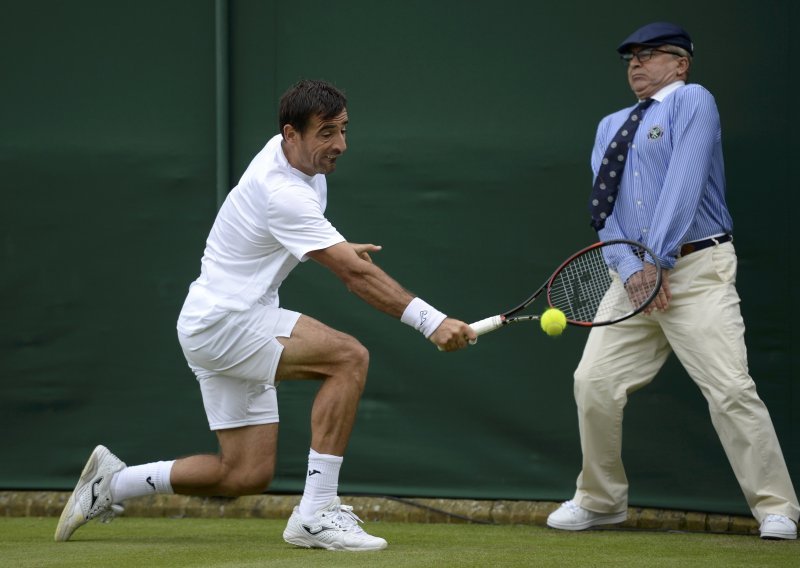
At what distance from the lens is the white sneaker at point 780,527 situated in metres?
4.91

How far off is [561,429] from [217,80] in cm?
204

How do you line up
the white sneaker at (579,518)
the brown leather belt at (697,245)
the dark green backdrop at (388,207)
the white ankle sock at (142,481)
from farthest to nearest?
the dark green backdrop at (388,207) → the white sneaker at (579,518) → the brown leather belt at (697,245) → the white ankle sock at (142,481)

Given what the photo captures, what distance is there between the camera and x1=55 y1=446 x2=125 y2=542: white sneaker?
494 cm

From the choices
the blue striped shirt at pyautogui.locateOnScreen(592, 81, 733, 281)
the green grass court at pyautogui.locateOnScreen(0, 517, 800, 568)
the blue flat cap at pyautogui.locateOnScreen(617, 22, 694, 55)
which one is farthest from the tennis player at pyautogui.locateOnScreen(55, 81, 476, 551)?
the blue flat cap at pyautogui.locateOnScreen(617, 22, 694, 55)

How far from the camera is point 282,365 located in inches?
185

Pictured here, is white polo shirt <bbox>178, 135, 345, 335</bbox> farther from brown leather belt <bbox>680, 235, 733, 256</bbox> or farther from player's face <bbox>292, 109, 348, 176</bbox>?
brown leather belt <bbox>680, 235, 733, 256</bbox>

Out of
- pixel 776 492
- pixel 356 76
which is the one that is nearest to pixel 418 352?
pixel 356 76

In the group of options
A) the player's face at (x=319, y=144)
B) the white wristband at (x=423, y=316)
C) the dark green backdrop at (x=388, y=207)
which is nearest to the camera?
the white wristband at (x=423, y=316)

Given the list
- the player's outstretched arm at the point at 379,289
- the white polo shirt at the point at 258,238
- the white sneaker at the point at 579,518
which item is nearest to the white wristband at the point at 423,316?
the player's outstretched arm at the point at 379,289

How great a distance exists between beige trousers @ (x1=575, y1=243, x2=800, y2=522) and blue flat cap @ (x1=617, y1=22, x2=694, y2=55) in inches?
30.8

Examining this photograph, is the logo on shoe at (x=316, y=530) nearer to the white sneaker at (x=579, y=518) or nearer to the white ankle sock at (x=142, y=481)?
the white ankle sock at (x=142, y=481)

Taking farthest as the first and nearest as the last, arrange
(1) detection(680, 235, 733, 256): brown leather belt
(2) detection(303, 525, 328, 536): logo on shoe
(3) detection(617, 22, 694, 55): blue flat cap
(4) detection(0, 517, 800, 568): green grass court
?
(3) detection(617, 22, 694, 55): blue flat cap
(1) detection(680, 235, 733, 256): brown leather belt
(2) detection(303, 525, 328, 536): logo on shoe
(4) detection(0, 517, 800, 568): green grass court

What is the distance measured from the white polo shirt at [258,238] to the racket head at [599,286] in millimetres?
886

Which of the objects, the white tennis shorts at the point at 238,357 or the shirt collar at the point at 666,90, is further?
the shirt collar at the point at 666,90
